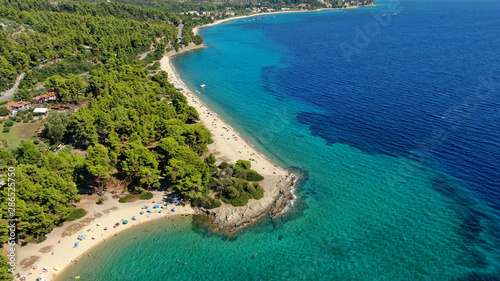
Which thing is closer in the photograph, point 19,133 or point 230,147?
point 230,147

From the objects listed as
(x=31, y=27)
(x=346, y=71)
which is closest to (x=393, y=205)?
(x=346, y=71)

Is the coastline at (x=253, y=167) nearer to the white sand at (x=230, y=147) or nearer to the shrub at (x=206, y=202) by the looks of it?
the white sand at (x=230, y=147)

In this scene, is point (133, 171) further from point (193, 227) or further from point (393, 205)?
point (393, 205)

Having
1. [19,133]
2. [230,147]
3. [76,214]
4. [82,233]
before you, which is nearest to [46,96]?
[19,133]

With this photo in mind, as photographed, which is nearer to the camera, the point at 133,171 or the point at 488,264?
the point at 488,264

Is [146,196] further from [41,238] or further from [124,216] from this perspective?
[41,238]

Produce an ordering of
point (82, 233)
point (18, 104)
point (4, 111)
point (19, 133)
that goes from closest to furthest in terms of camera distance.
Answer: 1. point (82, 233)
2. point (19, 133)
3. point (4, 111)
4. point (18, 104)

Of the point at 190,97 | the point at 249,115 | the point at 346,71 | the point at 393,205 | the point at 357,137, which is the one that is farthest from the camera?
the point at 346,71
